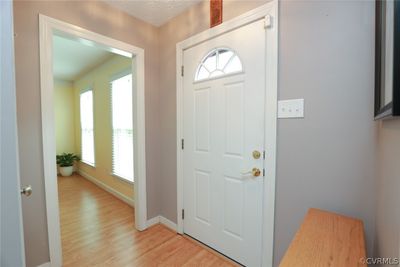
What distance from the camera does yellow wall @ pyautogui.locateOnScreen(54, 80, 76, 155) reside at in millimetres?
4980

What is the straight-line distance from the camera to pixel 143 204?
2295mm

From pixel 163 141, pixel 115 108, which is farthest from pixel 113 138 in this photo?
pixel 163 141

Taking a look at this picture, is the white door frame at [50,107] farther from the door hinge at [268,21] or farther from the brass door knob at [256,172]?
the brass door knob at [256,172]

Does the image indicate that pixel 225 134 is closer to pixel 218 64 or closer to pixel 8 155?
pixel 218 64

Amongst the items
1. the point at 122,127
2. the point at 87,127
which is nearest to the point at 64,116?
the point at 87,127

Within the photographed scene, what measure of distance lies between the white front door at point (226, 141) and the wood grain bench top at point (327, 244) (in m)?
0.55

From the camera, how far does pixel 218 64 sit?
1.80m

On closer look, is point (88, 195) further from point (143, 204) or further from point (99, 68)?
point (99, 68)

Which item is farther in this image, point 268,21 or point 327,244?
point 268,21

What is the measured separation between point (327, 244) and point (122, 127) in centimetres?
315

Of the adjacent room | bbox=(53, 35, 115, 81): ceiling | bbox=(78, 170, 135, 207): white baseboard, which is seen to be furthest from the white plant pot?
the adjacent room

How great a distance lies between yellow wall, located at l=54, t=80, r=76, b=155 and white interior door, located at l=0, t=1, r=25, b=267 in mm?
5294

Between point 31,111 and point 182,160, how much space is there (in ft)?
4.78

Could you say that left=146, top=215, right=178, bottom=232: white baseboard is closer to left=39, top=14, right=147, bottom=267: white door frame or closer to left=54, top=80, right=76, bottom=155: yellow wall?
left=39, top=14, right=147, bottom=267: white door frame
